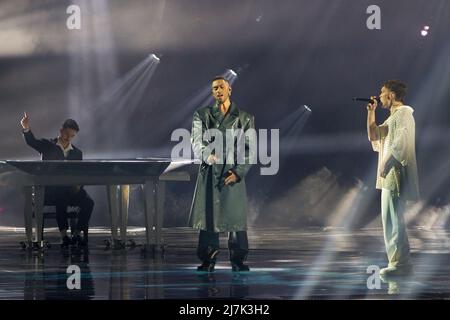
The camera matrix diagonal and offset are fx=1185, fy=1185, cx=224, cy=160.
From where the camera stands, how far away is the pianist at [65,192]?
543 inches

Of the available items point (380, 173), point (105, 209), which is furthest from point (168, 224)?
point (380, 173)

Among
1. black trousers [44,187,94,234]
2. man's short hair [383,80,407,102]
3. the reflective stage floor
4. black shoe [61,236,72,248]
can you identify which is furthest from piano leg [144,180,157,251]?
man's short hair [383,80,407,102]

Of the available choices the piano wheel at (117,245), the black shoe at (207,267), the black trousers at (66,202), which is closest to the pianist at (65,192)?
the black trousers at (66,202)

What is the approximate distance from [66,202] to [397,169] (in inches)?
212

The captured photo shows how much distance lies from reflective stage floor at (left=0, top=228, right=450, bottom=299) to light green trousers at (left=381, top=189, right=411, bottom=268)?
224 millimetres

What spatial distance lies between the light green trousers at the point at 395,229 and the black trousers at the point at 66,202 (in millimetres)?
5096

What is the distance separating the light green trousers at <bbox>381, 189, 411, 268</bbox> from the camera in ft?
32.2

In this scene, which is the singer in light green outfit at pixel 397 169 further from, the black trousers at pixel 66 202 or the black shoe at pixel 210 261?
the black trousers at pixel 66 202

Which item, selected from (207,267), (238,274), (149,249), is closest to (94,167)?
(149,249)

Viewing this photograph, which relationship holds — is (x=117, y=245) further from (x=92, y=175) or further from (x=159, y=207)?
(x=92, y=175)

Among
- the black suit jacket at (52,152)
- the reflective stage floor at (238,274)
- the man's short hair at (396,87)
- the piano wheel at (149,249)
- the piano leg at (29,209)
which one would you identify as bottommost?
the reflective stage floor at (238,274)

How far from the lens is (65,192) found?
14109 mm

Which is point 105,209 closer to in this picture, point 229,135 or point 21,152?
point 21,152

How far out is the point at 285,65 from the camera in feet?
66.2
